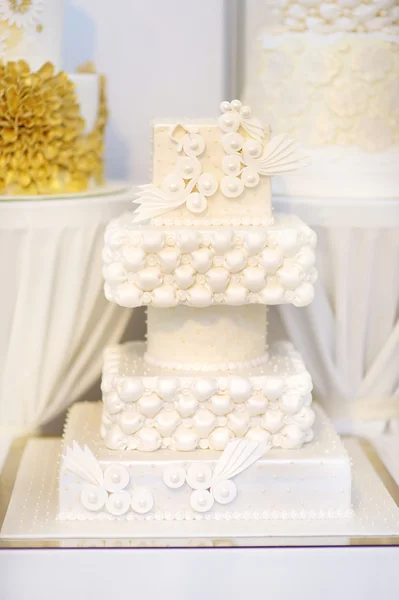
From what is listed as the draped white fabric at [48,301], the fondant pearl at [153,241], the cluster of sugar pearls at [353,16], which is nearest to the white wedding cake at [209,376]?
the fondant pearl at [153,241]

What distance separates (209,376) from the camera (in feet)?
5.33

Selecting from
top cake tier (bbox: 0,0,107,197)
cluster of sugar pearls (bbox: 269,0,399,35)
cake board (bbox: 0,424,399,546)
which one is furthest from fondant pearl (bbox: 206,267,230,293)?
cluster of sugar pearls (bbox: 269,0,399,35)

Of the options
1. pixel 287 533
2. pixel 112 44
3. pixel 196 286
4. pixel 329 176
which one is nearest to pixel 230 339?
pixel 196 286

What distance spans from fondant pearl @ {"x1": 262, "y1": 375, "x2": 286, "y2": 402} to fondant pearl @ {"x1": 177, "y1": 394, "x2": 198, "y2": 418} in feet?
0.44

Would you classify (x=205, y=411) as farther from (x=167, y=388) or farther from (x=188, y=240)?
(x=188, y=240)

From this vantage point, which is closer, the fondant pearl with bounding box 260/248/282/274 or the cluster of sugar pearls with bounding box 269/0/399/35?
the fondant pearl with bounding box 260/248/282/274

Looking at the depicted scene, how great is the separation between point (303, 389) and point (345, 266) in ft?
1.44

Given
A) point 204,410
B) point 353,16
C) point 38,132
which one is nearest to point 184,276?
point 204,410

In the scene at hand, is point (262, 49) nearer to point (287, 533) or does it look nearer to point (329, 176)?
point (329, 176)

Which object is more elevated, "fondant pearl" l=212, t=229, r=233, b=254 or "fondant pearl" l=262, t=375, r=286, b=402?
"fondant pearl" l=212, t=229, r=233, b=254

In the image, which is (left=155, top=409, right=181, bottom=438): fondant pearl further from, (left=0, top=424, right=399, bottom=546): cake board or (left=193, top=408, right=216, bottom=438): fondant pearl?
(left=0, top=424, right=399, bottom=546): cake board

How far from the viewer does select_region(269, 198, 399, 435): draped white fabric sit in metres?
1.94

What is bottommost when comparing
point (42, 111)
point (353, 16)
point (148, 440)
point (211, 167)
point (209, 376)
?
point (148, 440)

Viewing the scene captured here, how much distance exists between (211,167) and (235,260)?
20cm
